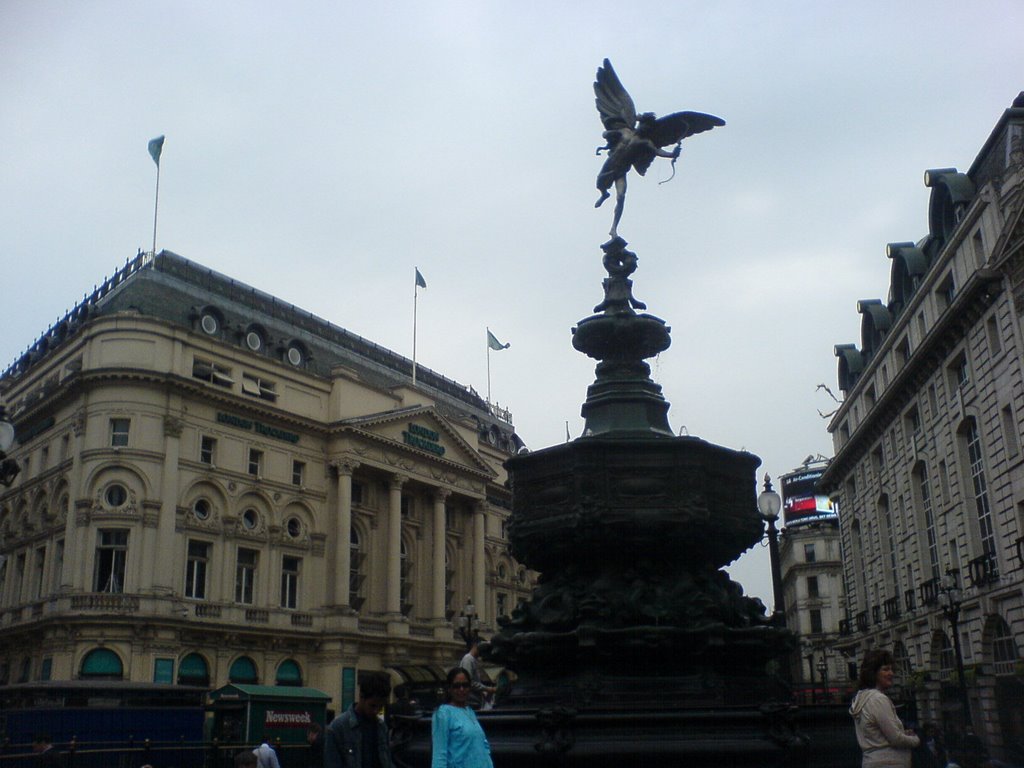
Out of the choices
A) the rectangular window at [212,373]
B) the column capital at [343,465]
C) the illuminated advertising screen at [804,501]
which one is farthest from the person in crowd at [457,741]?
the illuminated advertising screen at [804,501]

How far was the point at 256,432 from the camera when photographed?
Result: 177ft

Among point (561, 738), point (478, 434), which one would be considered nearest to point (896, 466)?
point (478, 434)

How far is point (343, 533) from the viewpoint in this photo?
184ft

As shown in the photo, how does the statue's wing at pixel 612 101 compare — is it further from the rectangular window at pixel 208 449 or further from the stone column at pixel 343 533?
the stone column at pixel 343 533

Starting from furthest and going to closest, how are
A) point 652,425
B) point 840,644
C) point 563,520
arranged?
point 840,644 < point 652,425 < point 563,520

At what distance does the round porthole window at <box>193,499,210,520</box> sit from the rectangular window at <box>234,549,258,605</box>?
2.91m

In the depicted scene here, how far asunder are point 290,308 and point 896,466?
37165 mm

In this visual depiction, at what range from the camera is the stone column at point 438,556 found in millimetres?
62406

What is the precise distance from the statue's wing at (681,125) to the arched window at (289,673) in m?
45.7

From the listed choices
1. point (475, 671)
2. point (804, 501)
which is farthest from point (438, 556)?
point (804, 501)

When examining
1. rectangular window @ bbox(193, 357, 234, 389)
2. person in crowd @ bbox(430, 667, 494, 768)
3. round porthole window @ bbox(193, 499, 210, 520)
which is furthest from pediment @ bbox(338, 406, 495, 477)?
person in crowd @ bbox(430, 667, 494, 768)

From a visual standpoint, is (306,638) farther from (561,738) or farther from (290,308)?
(561,738)

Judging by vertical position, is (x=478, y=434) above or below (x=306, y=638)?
above

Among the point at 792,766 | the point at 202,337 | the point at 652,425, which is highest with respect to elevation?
the point at 202,337
